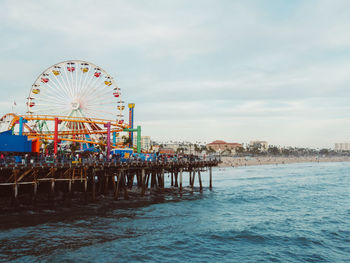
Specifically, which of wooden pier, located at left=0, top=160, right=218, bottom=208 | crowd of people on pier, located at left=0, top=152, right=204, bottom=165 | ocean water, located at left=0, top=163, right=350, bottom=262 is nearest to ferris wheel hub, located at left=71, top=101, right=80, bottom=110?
crowd of people on pier, located at left=0, top=152, right=204, bottom=165

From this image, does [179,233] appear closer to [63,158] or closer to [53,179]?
[53,179]

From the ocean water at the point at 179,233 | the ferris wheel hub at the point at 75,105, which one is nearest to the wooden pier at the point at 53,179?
the ocean water at the point at 179,233

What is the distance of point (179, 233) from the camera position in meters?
21.6

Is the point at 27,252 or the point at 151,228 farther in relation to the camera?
the point at 151,228

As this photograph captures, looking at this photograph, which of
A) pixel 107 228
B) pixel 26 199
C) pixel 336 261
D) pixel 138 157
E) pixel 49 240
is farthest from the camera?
pixel 138 157

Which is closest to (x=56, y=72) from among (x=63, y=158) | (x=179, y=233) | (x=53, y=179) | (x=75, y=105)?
(x=75, y=105)

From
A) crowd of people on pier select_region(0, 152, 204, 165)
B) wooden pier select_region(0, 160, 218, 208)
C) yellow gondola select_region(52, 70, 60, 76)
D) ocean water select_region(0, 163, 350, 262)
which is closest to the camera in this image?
ocean water select_region(0, 163, 350, 262)

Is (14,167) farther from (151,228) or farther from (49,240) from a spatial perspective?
(151,228)

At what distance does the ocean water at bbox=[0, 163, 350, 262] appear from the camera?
Result: 676 inches

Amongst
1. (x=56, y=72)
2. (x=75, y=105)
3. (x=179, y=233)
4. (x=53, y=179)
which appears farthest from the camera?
(x=75, y=105)

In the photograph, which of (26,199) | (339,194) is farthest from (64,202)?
(339,194)

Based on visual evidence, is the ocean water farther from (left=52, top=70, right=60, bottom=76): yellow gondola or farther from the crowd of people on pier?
(left=52, top=70, right=60, bottom=76): yellow gondola

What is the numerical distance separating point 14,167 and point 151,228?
13173 millimetres

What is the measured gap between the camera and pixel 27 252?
17094 millimetres
